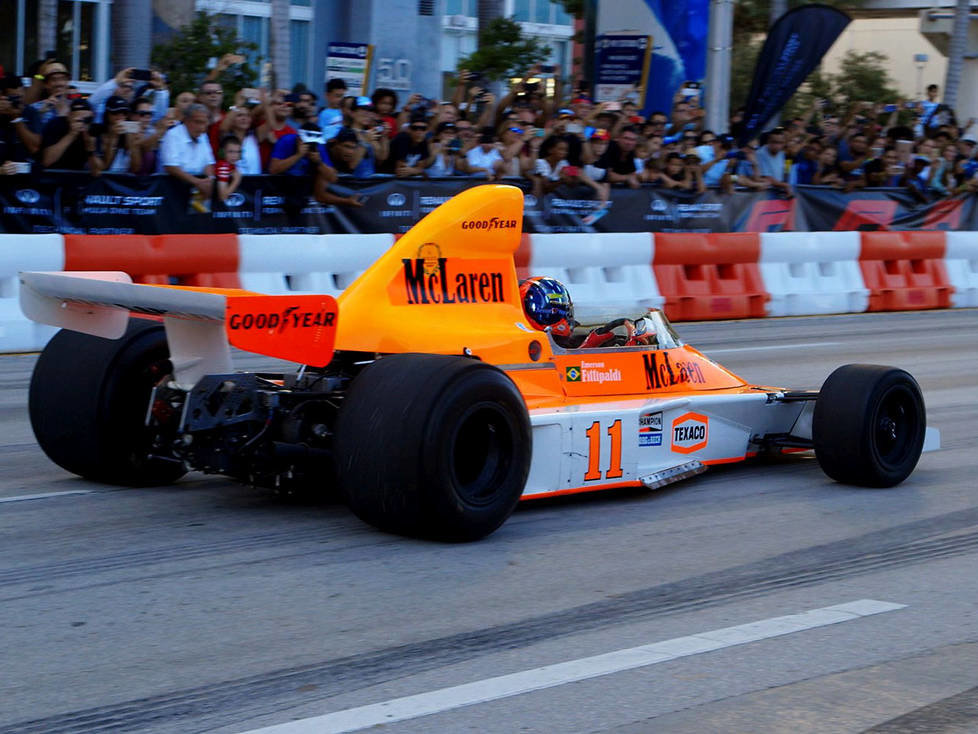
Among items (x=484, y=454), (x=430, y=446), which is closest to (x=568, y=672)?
(x=430, y=446)

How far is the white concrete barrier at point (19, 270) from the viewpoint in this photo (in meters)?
11.9

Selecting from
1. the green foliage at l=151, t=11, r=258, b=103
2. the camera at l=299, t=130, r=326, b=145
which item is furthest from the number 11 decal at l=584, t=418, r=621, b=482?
the green foliage at l=151, t=11, r=258, b=103

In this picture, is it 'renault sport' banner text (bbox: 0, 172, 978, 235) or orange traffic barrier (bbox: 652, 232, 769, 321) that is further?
orange traffic barrier (bbox: 652, 232, 769, 321)

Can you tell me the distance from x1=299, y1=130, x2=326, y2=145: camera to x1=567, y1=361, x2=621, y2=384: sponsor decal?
7665 millimetres

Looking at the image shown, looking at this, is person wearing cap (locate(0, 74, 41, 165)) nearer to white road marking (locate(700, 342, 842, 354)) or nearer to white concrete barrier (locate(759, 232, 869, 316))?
white road marking (locate(700, 342, 842, 354))

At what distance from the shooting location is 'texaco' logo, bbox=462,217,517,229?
712cm

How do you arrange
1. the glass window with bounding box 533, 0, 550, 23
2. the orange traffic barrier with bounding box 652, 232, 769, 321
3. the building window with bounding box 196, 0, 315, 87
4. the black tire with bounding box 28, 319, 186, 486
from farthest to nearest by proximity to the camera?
the glass window with bounding box 533, 0, 550, 23, the building window with bounding box 196, 0, 315, 87, the orange traffic barrier with bounding box 652, 232, 769, 321, the black tire with bounding box 28, 319, 186, 486

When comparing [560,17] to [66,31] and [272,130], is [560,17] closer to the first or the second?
[66,31]

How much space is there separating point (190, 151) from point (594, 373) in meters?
7.21

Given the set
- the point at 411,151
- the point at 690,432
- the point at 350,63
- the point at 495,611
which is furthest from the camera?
the point at 350,63

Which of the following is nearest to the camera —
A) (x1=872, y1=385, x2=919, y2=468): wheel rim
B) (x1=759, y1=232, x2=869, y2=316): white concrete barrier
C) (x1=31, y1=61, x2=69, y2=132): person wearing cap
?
(x1=872, y1=385, x2=919, y2=468): wheel rim

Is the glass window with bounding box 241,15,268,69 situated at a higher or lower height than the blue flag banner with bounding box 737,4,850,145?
higher

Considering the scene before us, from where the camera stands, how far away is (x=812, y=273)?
736 inches

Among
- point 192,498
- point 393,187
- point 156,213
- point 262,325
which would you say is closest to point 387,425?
point 262,325
